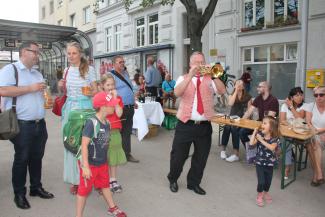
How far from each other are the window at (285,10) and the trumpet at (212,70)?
27.9 feet

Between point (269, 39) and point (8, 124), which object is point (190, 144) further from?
point (269, 39)

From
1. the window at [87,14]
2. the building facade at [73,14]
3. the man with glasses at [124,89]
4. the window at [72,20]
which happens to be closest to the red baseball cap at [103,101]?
the man with glasses at [124,89]

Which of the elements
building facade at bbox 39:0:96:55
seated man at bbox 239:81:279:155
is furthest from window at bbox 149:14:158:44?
seated man at bbox 239:81:279:155

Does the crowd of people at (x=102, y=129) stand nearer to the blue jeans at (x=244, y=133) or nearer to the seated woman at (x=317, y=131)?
the seated woman at (x=317, y=131)

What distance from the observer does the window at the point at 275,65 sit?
1170 cm

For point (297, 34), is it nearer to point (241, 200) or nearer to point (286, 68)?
point (286, 68)

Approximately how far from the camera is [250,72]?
13.0 metres

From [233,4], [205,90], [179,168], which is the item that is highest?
[233,4]

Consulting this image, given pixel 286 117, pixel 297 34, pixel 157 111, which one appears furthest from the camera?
pixel 297 34

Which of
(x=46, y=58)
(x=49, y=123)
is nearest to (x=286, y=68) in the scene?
(x=49, y=123)

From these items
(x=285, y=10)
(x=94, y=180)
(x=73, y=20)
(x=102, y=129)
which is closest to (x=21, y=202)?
(x=94, y=180)

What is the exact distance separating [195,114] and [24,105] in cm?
193

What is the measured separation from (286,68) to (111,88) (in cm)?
933

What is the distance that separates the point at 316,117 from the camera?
4.82 m
